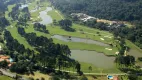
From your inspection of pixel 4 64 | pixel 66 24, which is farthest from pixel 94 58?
pixel 66 24

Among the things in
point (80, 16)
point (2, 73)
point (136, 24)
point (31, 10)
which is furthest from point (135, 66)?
point (31, 10)

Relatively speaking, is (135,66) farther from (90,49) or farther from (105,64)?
(90,49)

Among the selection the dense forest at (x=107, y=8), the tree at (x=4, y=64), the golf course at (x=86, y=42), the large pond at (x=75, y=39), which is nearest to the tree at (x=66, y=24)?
the golf course at (x=86, y=42)

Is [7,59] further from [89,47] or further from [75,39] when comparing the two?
[75,39]

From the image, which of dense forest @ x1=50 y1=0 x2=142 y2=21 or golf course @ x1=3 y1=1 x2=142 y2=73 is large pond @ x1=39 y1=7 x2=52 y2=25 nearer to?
golf course @ x1=3 y1=1 x2=142 y2=73

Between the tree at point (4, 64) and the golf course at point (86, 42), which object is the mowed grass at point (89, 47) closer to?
the golf course at point (86, 42)

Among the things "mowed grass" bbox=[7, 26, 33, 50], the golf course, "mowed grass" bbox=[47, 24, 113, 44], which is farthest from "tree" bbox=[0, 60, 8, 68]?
"mowed grass" bbox=[47, 24, 113, 44]
